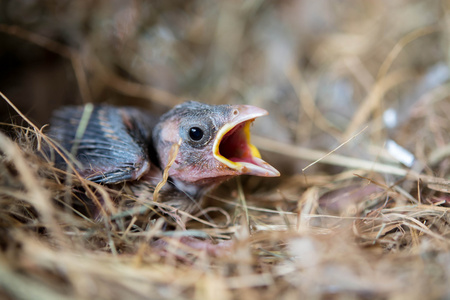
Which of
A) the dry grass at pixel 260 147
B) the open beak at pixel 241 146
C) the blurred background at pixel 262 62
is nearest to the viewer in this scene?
the dry grass at pixel 260 147

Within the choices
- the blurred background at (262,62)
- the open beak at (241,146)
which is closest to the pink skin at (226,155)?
the open beak at (241,146)

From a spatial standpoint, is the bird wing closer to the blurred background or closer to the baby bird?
the baby bird

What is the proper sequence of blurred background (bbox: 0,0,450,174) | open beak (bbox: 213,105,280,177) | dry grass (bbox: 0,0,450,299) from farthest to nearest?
blurred background (bbox: 0,0,450,174) → open beak (bbox: 213,105,280,177) → dry grass (bbox: 0,0,450,299)

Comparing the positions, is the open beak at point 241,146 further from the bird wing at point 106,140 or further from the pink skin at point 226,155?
the bird wing at point 106,140

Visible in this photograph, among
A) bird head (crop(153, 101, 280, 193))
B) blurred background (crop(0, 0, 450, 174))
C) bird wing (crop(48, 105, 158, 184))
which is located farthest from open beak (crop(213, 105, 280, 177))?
blurred background (crop(0, 0, 450, 174))

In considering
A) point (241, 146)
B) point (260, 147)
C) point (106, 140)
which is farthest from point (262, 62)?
point (106, 140)

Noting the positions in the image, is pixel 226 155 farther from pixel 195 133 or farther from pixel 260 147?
pixel 260 147

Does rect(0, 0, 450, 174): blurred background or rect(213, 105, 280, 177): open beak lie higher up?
rect(0, 0, 450, 174): blurred background
